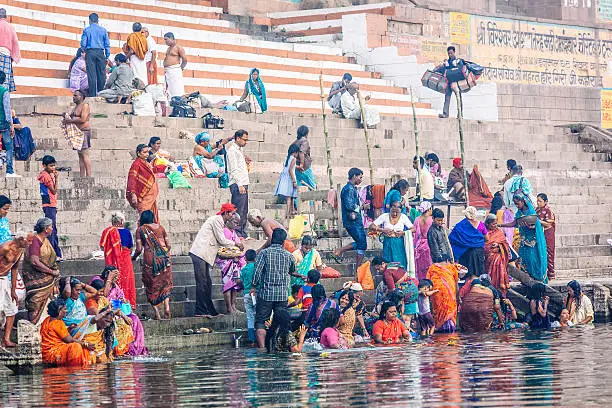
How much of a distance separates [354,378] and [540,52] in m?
20.7

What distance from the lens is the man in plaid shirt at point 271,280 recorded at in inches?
568

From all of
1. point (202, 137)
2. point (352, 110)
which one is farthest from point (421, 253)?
point (352, 110)

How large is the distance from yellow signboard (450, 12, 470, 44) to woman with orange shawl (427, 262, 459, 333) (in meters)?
13.6

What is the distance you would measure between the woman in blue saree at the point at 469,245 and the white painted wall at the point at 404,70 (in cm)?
952

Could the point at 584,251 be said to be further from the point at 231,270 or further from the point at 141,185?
the point at 141,185

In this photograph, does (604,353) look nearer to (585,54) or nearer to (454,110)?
(454,110)

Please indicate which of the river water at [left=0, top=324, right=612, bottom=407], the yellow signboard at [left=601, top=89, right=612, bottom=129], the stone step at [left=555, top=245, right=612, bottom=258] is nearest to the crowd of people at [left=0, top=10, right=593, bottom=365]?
the river water at [left=0, top=324, right=612, bottom=407]

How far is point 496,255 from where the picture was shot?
1748 cm

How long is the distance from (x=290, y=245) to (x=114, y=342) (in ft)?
9.86

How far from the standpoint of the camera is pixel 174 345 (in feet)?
48.5

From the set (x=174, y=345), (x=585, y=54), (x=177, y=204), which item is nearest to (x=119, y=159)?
(x=177, y=204)

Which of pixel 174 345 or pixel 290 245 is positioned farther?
pixel 290 245

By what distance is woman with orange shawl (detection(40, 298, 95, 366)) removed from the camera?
13398mm

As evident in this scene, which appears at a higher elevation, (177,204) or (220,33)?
(220,33)
